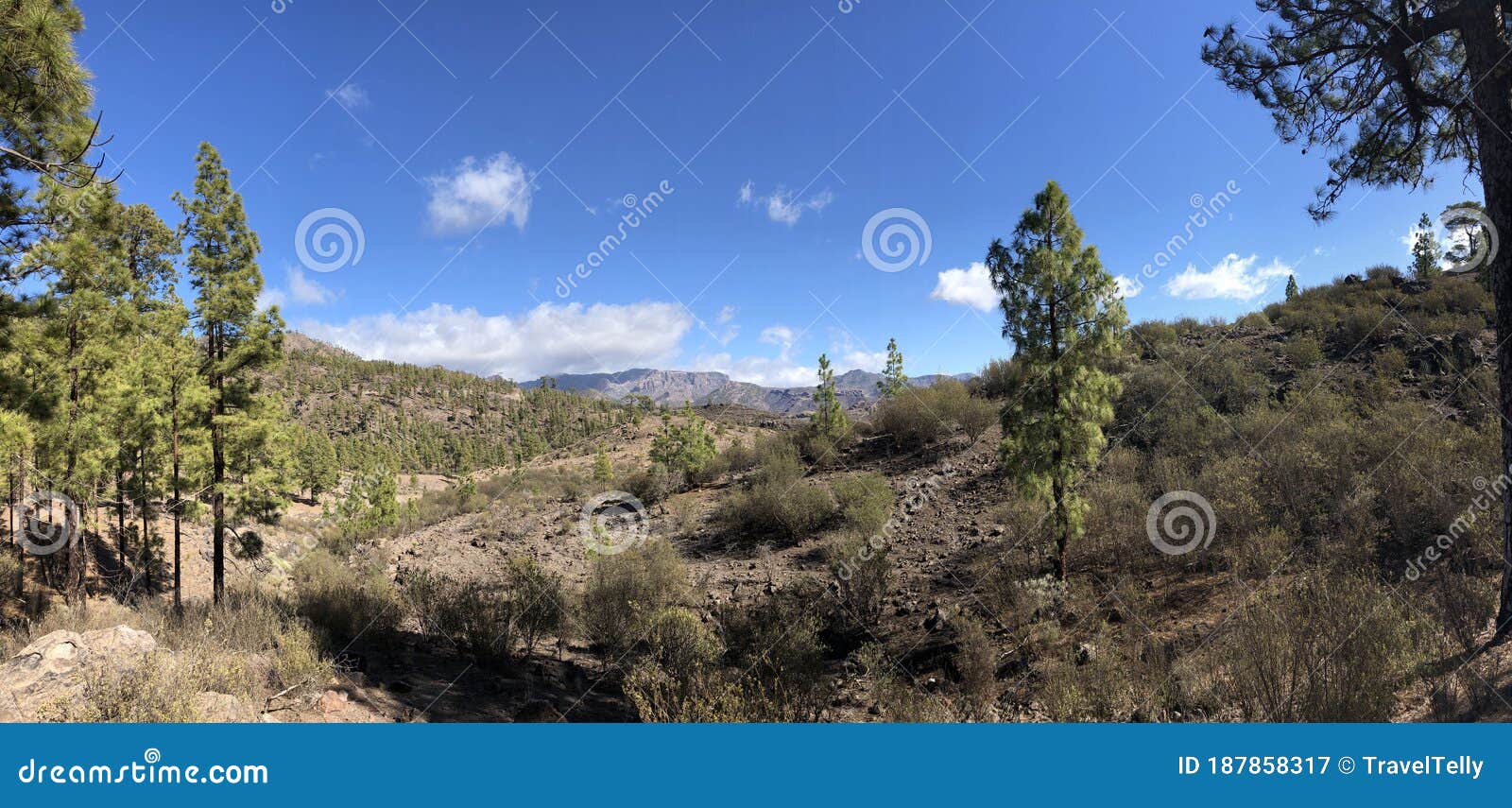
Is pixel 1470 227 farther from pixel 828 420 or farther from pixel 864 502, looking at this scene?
pixel 828 420

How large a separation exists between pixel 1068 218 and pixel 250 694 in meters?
13.7

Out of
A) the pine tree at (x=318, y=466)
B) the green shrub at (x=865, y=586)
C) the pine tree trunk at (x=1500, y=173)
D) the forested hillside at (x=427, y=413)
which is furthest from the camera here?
the forested hillside at (x=427, y=413)

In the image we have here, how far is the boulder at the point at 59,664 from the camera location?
5.05 metres

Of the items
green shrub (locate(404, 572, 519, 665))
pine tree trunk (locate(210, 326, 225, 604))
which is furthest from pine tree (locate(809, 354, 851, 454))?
pine tree trunk (locate(210, 326, 225, 604))

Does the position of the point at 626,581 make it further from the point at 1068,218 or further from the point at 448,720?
the point at 1068,218

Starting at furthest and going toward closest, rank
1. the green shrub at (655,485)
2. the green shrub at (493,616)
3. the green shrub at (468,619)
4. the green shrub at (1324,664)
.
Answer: the green shrub at (655,485)
the green shrub at (493,616)
the green shrub at (468,619)
the green shrub at (1324,664)
